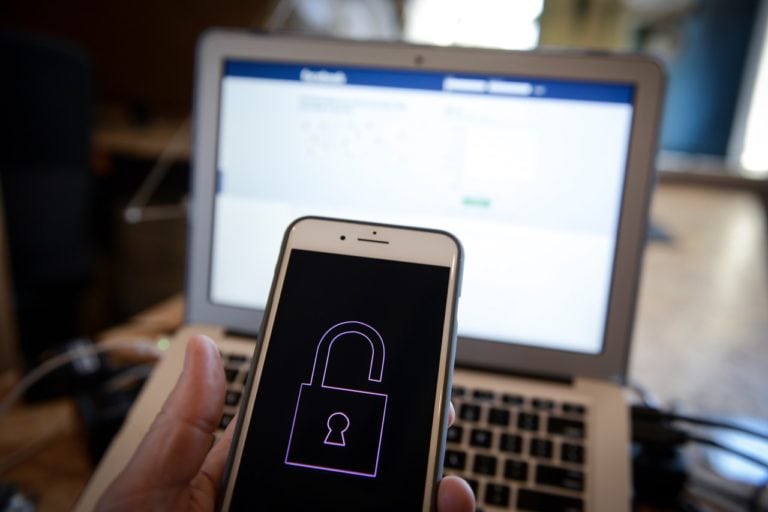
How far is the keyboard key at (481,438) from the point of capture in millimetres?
385

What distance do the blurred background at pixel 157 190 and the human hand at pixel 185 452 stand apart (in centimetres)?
21

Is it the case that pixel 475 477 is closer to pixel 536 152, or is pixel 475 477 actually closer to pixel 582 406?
pixel 582 406

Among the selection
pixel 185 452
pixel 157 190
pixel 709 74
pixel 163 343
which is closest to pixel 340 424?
pixel 185 452

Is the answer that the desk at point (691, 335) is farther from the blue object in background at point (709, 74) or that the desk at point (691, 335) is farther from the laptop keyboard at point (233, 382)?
the blue object in background at point (709, 74)

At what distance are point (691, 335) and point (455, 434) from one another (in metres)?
0.61

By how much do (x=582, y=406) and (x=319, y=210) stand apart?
0.93 feet

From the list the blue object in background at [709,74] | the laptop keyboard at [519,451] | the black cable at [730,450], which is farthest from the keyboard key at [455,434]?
the blue object in background at [709,74]

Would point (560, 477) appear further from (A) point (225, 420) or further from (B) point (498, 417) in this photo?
(A) point (225, 420)

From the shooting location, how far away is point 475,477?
37cm

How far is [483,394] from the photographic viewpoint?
43cm

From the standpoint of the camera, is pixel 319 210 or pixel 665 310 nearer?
pixel 319 210

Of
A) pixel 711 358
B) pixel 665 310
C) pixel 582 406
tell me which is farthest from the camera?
pixel 665 310

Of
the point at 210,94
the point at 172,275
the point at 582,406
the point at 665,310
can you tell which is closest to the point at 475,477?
the point at 582,406

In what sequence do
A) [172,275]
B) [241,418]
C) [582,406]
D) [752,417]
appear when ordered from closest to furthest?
[241,418]
[582,406]
[752,417]
[172,275]
